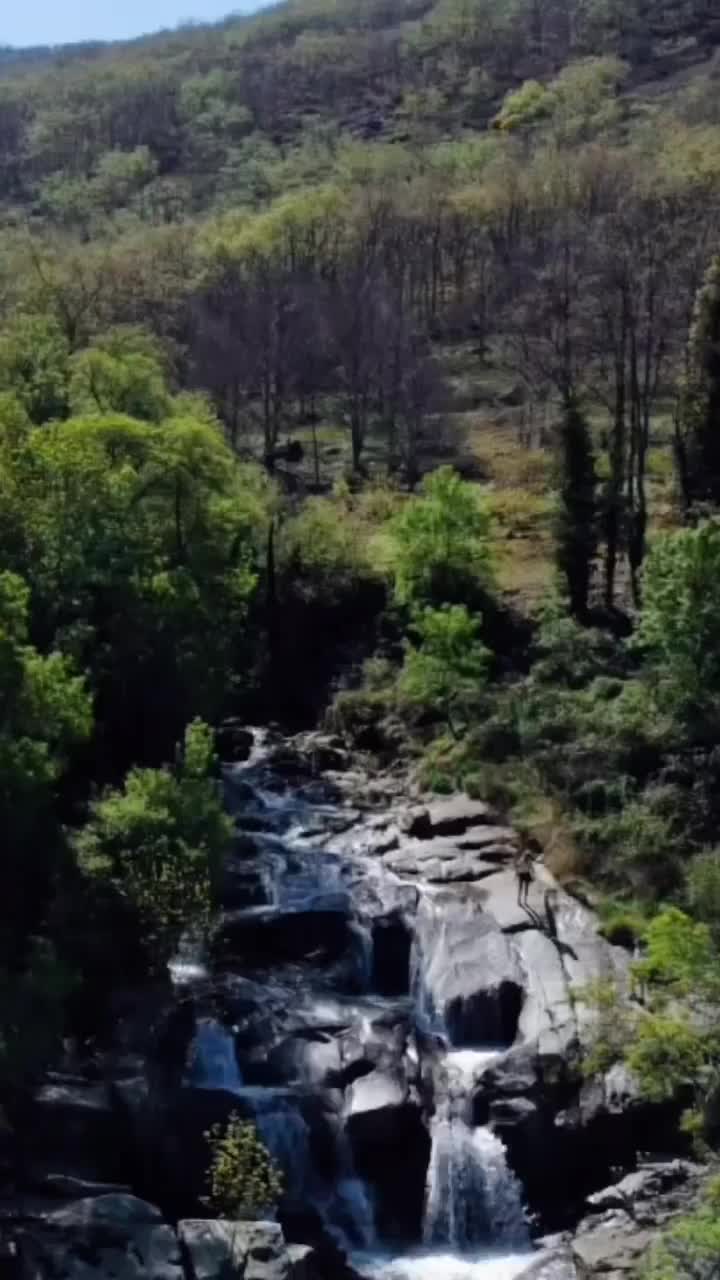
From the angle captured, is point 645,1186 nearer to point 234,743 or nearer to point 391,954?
point 391,954

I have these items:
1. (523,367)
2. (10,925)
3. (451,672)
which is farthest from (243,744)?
(523,367)

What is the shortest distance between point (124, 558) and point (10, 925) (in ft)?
49.9

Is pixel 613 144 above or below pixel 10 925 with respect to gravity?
above

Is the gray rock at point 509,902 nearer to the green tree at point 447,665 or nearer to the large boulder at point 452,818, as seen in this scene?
the large boulder at point 452,818

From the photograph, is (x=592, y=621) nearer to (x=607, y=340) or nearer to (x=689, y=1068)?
(x=607, y=340)

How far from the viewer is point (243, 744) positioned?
6222 cm

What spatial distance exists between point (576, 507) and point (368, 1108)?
112 feet

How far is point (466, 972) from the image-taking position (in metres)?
43.4

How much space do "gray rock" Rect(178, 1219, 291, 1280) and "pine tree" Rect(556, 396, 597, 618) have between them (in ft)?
121

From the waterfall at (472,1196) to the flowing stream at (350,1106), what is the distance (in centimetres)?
2

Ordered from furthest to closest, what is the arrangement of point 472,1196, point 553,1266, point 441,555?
point 441,555, point 472,1196, point 553,1266

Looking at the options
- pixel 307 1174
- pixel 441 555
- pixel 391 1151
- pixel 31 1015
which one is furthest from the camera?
pixel 441 555

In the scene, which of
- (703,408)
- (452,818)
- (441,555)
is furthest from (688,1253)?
(703,408)

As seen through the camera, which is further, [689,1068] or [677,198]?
[677,198]
